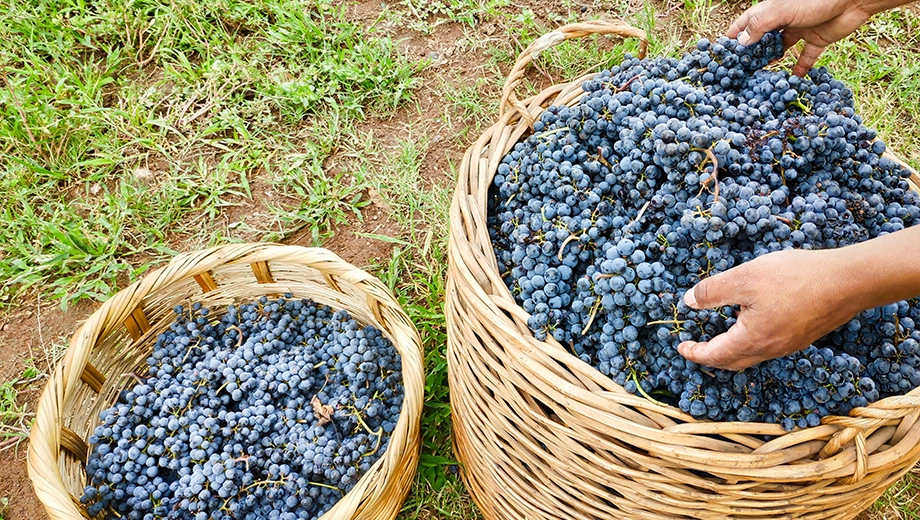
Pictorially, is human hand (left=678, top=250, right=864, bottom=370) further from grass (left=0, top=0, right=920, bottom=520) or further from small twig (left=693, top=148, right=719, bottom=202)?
grass (left=0, top=0, right=920, bottom=520)

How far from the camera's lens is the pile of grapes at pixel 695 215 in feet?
3.62

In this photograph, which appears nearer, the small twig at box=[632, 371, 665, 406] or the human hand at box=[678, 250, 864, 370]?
the human hand at box=[678, 250, 864, 370]

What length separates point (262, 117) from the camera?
2.69 meters

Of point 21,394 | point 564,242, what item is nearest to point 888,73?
point 564,242

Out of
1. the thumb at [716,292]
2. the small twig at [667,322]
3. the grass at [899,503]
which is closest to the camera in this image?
the thumb at [716,292]

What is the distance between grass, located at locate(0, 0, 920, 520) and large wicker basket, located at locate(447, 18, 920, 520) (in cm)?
68

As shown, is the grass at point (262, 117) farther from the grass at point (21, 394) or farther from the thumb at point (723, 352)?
the thumb at point (723, 352)

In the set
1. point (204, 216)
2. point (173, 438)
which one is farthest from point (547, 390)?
point (204, 216)

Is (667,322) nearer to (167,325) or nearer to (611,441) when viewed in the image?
(611,441)

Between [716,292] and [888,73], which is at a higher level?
[716,292]

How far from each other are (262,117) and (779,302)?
2.30 m

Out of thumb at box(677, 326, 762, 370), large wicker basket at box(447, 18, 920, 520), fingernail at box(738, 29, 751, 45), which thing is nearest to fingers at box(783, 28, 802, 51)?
fingernail at box(738, 29, 751, 45)

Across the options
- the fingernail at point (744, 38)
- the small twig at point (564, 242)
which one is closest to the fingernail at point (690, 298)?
the small twig at point (564, 242)

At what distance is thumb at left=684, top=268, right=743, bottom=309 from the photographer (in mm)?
997
